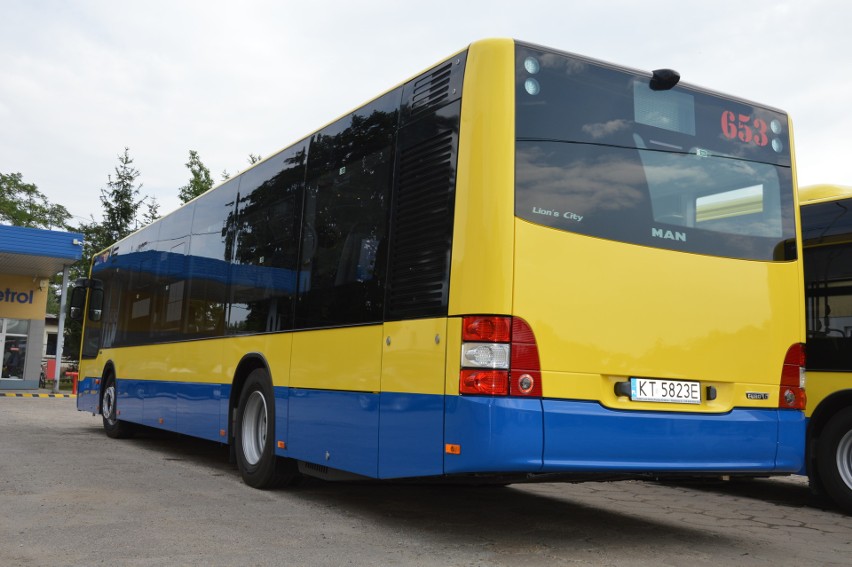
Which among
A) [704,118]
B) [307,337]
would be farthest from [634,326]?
[307,337]

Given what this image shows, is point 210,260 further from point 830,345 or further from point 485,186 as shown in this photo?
point 830,345

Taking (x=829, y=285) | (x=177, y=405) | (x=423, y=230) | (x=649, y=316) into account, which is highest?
(x=829, y=285)

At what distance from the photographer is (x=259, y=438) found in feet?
27.2

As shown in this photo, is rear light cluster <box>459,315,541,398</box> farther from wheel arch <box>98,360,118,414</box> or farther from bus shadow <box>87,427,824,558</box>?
wheel arch <box>98,360,118,414</box>

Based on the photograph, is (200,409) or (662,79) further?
(200,409)

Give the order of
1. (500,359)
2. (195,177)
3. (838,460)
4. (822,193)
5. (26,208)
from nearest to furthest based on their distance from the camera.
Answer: (500,359) → (838,460) → (822,193) → (195,177) → (26,208)

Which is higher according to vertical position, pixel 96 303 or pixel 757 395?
pixel 96 303

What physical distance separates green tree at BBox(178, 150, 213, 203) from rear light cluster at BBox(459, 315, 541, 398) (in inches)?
1662

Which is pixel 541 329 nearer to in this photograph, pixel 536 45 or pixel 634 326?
pixel 634 326

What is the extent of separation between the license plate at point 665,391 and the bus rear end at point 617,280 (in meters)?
0.01

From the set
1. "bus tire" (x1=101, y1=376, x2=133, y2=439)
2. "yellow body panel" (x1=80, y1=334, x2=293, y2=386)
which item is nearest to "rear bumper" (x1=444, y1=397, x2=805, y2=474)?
"yellow body panel" (x1=80, y1=334, x2=293, y2=386)

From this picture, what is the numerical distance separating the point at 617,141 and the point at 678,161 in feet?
1.63

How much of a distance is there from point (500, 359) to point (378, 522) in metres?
2.10

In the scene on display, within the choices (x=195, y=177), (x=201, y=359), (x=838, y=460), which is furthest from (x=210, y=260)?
(x=195, y=177)
